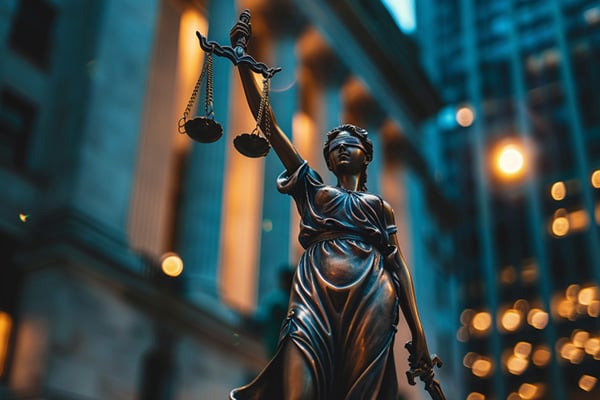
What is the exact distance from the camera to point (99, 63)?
71.8ft

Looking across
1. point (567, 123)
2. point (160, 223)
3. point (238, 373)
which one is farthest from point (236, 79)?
point (567, 123)

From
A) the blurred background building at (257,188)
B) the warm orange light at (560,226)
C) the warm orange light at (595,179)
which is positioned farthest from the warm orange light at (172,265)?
the warm orange light at (560,226)

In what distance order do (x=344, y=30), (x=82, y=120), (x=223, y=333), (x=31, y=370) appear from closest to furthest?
1. (x=31, y=370)
2. (x=82, y=120)
3. (x=223, y=333)
4. (x=344, y=30)

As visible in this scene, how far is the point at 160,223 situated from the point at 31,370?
28.6ft

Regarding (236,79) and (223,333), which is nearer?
(223,333)

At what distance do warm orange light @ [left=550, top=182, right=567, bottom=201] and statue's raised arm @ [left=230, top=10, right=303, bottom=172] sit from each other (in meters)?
53.2

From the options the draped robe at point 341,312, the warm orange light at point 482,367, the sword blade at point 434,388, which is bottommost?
the sword blade at point 434,388

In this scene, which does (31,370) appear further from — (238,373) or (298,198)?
(298,198)

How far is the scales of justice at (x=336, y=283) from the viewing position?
4.10m

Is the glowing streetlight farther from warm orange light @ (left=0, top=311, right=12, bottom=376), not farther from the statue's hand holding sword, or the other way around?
the statue's hand holding sword

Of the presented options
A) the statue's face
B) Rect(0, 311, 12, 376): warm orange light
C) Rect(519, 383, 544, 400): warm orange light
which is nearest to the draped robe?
the statue's face

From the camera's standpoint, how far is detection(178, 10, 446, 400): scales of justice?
13.5 feet

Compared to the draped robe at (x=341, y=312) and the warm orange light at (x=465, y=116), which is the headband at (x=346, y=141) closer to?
the draped robe at (x=341, y=312)

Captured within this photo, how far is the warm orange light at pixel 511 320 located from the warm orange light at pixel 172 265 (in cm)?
3506
